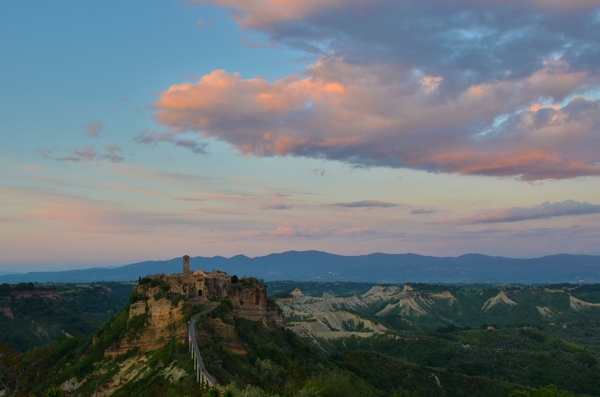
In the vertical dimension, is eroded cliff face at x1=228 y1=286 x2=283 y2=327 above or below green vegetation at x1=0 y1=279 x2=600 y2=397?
above

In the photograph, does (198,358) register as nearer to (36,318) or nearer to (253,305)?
(253,305)

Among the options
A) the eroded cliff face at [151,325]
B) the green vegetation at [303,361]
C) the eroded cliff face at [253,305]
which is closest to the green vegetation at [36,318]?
the green vegetation at [303,361]

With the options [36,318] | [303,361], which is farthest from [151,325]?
[36,318]

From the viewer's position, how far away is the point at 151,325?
63.0 m

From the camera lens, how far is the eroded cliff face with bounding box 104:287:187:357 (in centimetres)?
6075

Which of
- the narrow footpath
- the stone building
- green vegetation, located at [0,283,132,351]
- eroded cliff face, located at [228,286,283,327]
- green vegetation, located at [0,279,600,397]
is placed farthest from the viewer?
green vegetation, located at [0,283,132,351]

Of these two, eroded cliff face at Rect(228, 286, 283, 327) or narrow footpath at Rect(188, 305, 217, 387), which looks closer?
narrow footpath at Rect(188, 305, 217, 387)

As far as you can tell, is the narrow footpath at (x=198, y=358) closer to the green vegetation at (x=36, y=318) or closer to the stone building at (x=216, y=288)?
the stone building at (x=216, y=288)

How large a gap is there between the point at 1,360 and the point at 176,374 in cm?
1692

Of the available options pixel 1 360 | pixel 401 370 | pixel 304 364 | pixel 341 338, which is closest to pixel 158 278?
pixel 304 364

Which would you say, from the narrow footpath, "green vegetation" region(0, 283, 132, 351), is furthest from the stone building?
"green vegetation" region(0, 283, 132, 351)

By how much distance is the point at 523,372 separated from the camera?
112 meters

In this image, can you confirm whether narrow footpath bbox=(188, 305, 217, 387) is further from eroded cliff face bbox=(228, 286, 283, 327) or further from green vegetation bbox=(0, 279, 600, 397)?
eroded cliff face bbox=(228, 286, 283, 327)

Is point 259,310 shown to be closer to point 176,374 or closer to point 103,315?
point 176,374
